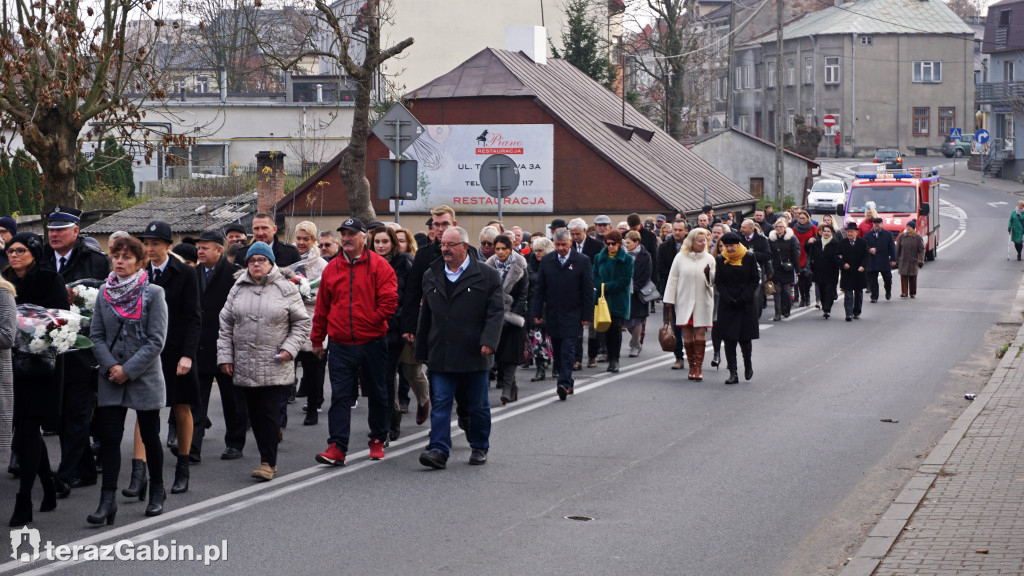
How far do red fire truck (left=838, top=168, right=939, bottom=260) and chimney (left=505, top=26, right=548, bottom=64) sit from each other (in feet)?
33.4

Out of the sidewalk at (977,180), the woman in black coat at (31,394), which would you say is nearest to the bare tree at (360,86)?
the woman in black coat at (31,394)

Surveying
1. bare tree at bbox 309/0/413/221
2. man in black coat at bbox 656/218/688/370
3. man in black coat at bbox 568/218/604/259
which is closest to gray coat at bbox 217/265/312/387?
man in black coat at bbox 568/218/604/259

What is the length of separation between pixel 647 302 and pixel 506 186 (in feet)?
14.3

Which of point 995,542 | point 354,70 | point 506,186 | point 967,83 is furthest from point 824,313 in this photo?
point 967,83

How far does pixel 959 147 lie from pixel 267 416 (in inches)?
3264

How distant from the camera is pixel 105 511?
7.79 meters

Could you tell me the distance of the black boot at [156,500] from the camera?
317 inches

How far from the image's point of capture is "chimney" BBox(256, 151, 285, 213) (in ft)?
95.9

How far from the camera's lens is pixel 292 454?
10.3 m

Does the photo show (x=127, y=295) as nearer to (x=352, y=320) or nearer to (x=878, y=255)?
(x=352, y=320)

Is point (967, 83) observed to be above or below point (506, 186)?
above

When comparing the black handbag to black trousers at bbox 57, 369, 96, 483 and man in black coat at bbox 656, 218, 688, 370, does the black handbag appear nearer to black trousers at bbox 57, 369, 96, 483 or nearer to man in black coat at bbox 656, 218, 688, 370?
black trousers at bbox 57, 369, 96, 483

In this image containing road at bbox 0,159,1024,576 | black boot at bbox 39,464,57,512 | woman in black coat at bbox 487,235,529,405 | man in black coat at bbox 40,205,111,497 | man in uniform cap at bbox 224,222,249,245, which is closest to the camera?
road at bbox 0,159,1024,576

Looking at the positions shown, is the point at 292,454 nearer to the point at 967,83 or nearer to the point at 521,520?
the point at 521,520
